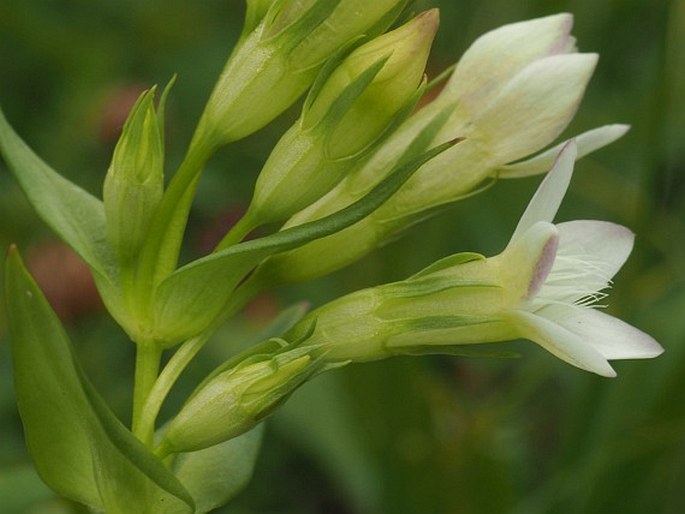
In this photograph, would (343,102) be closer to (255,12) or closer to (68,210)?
(255,12)

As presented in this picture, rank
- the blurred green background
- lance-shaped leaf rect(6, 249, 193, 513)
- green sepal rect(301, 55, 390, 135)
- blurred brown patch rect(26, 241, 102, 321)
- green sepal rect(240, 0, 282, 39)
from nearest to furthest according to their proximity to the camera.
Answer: lance-shaped leaf rect(6, 249, 193, 513) < green sepal rect(301, 55, 390, 135) < green sepal rect(240, 0, 282, 39) < the blurred green background < blurred brown patch rect(26, 241, 102, 321)

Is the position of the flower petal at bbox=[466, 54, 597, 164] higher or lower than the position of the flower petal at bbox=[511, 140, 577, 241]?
higher

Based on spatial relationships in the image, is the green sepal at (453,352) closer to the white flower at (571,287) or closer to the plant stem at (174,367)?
the white flower at (571,287)

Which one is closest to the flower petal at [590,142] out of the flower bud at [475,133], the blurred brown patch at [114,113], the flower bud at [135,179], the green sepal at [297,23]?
the flower bud at [475,133]

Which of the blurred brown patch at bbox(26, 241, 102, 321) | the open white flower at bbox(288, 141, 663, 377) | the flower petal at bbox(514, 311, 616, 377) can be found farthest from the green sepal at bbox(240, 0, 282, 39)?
the blurred brown patch at bbox(26, 241, 102, 321)

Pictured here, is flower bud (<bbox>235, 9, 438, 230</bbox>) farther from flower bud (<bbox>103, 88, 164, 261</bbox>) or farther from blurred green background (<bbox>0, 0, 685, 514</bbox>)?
blurred green background (<bbox>0, 0, 685, 514</bbox>)

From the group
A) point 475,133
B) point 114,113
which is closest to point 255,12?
point 475,133
